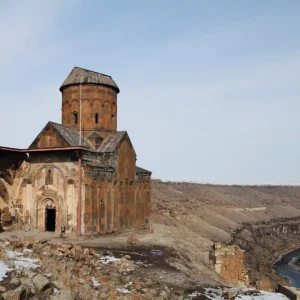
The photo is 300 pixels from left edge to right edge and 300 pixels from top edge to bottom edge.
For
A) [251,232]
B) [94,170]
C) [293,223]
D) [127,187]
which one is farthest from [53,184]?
[293,223]

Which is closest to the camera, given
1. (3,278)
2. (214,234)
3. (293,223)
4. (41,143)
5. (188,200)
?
(3,278)

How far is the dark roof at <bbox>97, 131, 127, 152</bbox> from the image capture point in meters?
25.3

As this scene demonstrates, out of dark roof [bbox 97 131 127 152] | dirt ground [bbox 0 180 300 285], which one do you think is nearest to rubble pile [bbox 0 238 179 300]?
dirt ground [bbox 0 180 300 285]

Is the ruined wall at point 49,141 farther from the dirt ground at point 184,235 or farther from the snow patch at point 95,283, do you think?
the snow patch at point 95,283

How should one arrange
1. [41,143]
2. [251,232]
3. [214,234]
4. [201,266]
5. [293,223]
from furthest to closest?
[293,223]
[251,232]
[214,234]
[41,143]
[201,266]

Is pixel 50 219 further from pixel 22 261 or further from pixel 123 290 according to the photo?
pixel 123 290

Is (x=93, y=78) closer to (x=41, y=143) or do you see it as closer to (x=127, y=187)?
(x=41, y=143)

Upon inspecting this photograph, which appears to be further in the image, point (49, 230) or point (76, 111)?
point (76, 111)

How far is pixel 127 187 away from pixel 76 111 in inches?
275

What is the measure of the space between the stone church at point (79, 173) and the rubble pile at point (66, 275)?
7.18 metres

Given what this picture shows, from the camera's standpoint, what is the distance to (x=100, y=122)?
1082 inches

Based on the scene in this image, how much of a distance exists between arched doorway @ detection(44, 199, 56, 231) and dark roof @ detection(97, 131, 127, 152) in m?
5.04

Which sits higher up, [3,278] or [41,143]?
[41,143]

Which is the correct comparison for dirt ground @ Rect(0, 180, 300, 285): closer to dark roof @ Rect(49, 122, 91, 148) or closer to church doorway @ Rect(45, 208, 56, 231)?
church doorway @ Rect(45, 208, 56, 231)
